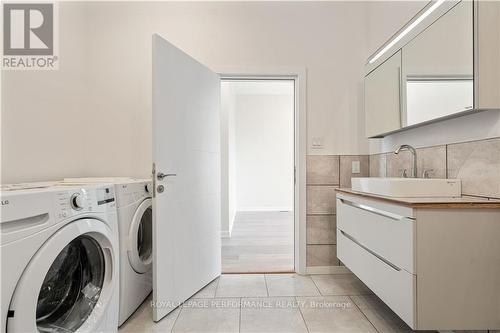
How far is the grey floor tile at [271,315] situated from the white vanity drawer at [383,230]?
2.11ft

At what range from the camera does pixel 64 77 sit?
2.11 meters

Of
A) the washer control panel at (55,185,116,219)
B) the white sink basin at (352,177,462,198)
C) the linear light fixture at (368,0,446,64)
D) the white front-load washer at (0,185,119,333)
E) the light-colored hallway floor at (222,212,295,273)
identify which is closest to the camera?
the white front-load washer at (0,185,119,333)

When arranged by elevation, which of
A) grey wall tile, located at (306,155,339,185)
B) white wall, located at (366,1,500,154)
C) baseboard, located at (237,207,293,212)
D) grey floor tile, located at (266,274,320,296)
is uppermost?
white wall, located at (366,1,500,154)

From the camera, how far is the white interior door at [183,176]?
65.0 inches

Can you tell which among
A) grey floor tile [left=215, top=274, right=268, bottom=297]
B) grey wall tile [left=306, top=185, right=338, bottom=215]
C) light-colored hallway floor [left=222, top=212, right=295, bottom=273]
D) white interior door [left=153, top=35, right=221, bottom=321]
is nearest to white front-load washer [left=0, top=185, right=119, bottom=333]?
white interior door [left=153, top=35, right=221, bottom=321]

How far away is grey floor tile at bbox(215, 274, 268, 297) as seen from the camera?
2.04m

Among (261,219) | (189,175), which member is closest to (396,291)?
(189,175)

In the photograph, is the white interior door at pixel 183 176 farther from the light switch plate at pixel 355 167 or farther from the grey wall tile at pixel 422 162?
the grey wall tile at pixel 422 162

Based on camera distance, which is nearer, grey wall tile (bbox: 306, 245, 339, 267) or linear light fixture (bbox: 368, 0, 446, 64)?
linear light fixture (bbox: 368, 0, 446, 64)

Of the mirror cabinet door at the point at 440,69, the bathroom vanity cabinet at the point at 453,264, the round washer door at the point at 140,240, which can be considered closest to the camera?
the bathroom vanity cabinet at the point at 453,264

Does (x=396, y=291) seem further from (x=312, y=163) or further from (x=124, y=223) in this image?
(x=124, y=223)

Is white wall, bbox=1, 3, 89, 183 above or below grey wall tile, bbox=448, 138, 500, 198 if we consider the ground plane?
above

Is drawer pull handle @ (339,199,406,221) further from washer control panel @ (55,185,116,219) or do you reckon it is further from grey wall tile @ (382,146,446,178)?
washer control panel @ (55,185,116,219)

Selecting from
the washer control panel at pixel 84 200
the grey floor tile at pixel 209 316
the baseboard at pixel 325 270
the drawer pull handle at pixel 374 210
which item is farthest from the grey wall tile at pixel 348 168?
the washer control panel at pixel 84 200
